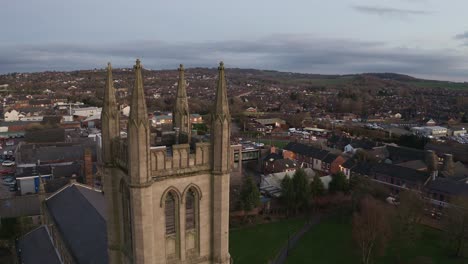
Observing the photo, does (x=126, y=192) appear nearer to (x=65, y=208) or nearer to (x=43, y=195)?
(x=65, y=208)

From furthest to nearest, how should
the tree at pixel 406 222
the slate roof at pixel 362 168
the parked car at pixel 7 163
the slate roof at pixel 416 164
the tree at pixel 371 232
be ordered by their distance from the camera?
the parked car at pixel 7 163, the slate roof at pixel 416 164, the slate roof at pixel 362 168, the tree at pixel 406 222, the tree at pixel 371 232

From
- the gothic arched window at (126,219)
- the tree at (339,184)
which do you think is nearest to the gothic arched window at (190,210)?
the gothic arched window at (126,219)

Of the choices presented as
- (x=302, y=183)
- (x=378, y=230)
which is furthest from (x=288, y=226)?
(x=378, y=230)

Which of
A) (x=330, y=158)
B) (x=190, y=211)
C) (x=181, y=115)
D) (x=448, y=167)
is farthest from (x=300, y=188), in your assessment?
(x=190, y=211)

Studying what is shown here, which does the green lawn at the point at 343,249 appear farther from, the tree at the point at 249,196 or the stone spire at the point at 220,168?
the stone spire at the point at 220,168

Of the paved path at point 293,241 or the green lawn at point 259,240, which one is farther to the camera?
the green lawn at point 259,240

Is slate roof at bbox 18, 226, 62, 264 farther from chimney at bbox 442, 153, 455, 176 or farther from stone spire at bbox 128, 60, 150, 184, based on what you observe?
chimney at bbox 442, 153, 455, 176
